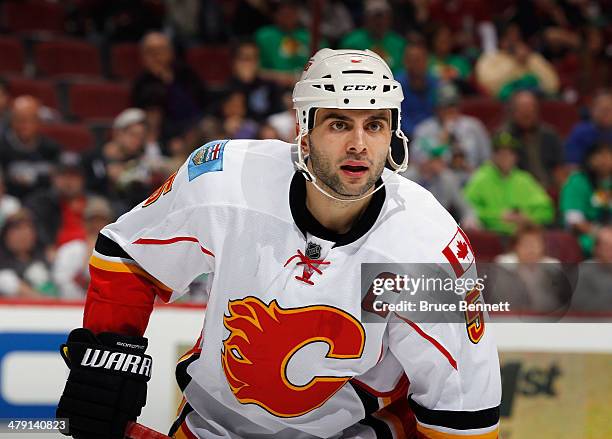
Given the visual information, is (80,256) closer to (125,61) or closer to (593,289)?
(593,289)

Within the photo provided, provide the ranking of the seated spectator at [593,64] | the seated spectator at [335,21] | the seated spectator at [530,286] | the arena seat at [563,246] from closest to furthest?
the seated spectator at [530,286] → the arena seat at [563,246] → the seated spectator at [335,21] → the seated spectator at [593,64]

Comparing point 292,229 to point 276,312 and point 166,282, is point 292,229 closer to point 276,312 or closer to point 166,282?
point 276,312

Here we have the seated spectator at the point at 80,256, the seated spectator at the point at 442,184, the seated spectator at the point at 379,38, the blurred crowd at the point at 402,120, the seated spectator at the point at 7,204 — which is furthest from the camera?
the seated spectator at the point at 379,38

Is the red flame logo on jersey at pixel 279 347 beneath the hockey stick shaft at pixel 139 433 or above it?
above

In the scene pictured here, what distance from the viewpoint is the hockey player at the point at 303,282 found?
2.00 metres

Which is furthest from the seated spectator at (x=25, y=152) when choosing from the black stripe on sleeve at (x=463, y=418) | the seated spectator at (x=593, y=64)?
the seated spectator at (x=593, y=64)

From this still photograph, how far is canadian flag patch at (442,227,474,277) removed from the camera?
2.03 m

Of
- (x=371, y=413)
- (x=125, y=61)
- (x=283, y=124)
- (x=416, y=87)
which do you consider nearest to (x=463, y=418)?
(x=371, y=413)

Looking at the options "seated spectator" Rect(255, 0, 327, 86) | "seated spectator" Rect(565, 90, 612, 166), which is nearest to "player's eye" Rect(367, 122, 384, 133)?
"seated spectator" Rect(565, 90, 612, 166)

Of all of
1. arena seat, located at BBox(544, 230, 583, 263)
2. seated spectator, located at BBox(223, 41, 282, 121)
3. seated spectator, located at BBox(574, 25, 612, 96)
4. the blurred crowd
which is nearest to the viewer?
arena seat, located at BBox(544, 230, 583, 263)

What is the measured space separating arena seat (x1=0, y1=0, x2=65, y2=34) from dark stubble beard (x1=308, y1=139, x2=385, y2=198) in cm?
429

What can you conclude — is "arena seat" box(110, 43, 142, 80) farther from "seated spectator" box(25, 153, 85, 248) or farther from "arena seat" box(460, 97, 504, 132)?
"arena seat" box(460, 97, 504, 132)

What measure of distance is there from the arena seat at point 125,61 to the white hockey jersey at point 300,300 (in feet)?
12.3

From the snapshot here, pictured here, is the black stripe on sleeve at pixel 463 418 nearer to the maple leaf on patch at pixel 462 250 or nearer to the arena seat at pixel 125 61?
the maple leaf on patch at pixel 462 250
